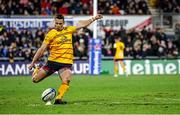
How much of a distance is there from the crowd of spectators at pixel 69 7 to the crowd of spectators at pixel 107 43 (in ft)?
5.48

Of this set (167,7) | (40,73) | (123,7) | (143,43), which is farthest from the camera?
(167,7)

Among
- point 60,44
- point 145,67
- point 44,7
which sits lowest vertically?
point 145,67

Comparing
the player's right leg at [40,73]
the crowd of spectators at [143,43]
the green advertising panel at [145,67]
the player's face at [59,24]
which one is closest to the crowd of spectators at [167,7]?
the crowd of spectators at [143,43]

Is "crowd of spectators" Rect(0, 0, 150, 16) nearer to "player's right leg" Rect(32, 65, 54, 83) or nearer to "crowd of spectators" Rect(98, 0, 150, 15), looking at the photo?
"crowd of spectators" Rect(98, 0, 150, 15)

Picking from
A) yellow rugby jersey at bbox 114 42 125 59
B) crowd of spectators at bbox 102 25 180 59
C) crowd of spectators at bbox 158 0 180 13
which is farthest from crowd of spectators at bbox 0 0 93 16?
yellow rugby jersey at bbox 114 42 125 59

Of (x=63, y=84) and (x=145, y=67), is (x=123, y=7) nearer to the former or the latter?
(x=145, y=67)

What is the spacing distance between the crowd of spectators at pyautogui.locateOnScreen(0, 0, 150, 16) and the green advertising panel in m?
4.70

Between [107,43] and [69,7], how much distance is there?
3.78m

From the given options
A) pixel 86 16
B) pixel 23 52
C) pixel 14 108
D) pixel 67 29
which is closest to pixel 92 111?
pixel 14 108

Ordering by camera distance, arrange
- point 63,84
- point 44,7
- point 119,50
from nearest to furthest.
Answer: point 63,84
point 119,50
point 44,7

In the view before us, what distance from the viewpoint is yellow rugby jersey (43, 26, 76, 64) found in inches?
656

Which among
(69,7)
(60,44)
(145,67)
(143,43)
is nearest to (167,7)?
(143,43)

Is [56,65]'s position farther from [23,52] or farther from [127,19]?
[127,19]

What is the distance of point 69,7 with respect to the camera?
40438mm
